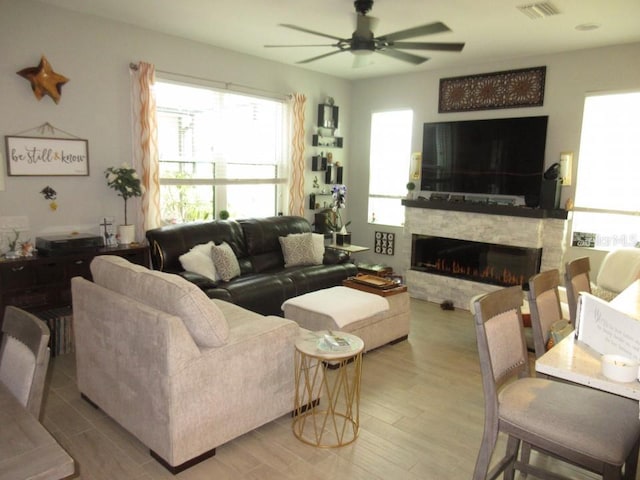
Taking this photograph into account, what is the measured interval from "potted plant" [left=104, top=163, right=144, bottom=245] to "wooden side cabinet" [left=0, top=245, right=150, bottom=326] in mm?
307

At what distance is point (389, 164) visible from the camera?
6570 millimetres

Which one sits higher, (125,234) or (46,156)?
(46,156)

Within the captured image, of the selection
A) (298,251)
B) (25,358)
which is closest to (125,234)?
(298,251)

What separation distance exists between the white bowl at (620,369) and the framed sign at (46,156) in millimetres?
4249

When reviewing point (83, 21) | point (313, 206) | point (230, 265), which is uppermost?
point (83, 21)

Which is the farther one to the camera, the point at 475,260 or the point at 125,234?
the point at 475,260

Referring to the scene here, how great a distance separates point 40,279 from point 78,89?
1.72 metres

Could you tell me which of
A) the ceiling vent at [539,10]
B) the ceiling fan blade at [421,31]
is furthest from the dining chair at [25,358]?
the ceiling vent at [539,10]

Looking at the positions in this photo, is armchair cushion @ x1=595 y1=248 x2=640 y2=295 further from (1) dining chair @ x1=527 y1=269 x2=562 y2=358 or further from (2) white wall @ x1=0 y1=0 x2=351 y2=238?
(2) white wall @ x1=0 y1=0 x2=351 y2=238

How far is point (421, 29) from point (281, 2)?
1.32 metres

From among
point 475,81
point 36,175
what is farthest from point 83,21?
point 475,81

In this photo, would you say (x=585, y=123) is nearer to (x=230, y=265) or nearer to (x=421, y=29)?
(x=421, y=29)

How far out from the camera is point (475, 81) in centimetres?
553

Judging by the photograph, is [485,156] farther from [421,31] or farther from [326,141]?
[421,31]
